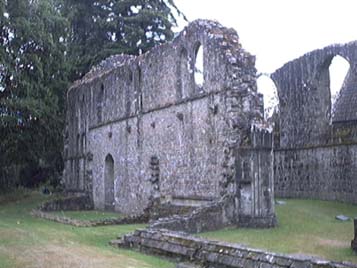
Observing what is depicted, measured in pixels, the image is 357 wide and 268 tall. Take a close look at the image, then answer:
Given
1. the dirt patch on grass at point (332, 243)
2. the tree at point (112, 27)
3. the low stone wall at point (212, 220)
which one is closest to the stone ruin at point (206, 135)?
the low stone wall at point (212, 220)

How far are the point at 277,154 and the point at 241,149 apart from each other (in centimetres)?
1032

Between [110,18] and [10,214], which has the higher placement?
[110,18]

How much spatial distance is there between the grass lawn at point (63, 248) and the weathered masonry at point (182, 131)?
3144 mm

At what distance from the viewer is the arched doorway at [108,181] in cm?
2595

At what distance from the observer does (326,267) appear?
9.01 metres

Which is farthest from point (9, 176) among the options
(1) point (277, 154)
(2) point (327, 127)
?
(2) point (327, 127)

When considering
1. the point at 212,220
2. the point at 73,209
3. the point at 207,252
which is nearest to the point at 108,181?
the point at 73,209

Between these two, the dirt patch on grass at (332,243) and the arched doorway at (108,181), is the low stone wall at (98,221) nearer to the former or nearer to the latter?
the arched doorway at (108,181)

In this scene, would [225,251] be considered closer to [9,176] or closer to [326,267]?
[326,267]

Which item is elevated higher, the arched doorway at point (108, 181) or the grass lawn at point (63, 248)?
the arched doorway at point (108, 181)

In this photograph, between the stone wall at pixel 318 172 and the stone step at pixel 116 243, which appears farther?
the stone wall at pixel 318 172

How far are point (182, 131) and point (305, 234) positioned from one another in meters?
6.34

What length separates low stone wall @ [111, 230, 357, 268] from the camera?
368 inches

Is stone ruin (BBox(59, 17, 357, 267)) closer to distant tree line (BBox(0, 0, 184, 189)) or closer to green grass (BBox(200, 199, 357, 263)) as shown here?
green grass (BBox(200, 199, 357, 263))
